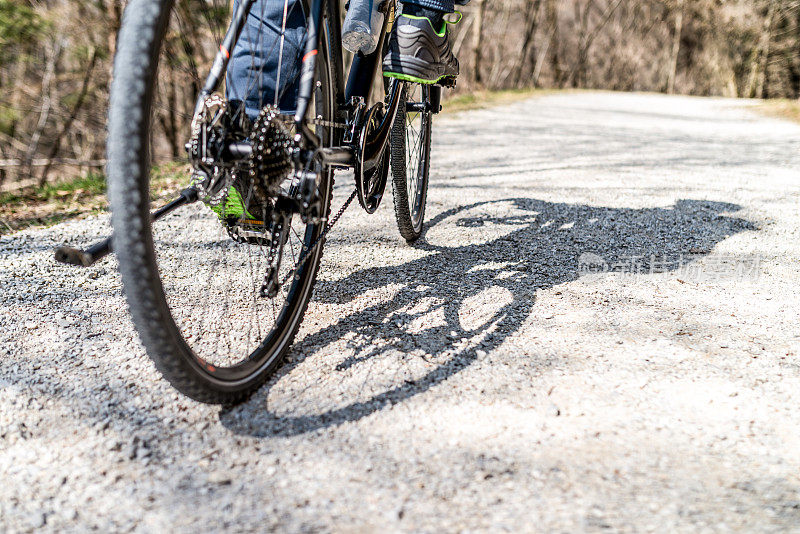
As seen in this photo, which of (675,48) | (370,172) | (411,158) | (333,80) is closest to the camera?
(333,80)

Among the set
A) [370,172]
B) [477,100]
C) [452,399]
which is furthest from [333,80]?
[477,100]

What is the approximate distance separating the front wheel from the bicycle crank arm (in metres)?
1.27

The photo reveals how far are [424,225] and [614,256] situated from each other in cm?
106

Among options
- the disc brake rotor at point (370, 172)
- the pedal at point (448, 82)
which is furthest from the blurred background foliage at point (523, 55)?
the disc brake rotor at point (370, 172)

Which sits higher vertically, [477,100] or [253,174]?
[477,100]

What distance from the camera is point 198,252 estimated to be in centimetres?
294

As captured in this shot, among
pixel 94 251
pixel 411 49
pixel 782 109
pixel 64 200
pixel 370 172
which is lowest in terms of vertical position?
pixel 64 200

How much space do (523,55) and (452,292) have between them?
65.4ft

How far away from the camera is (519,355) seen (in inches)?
77.2

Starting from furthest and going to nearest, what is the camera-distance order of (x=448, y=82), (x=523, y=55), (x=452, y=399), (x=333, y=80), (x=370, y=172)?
(x=523, y=55) < (x=448, y=82) < (x=370, y=172) < (x=333, y=80) < (x=452, y=399)

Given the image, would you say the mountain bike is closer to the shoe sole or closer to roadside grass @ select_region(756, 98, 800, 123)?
the shoe sole

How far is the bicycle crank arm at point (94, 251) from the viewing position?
1.29m

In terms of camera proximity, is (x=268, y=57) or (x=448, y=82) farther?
(x=448, y=82)

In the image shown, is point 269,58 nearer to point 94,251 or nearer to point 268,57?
point 268,57
